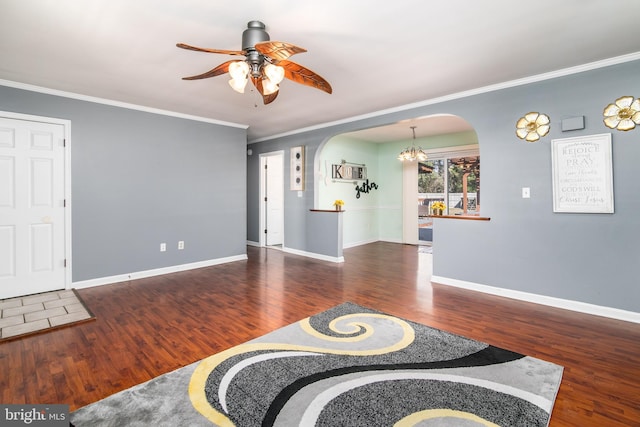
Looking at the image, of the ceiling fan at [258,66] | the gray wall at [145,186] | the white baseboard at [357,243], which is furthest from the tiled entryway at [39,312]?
the white baseboard at [357,243]

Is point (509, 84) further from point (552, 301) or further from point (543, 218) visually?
point (552, 301)

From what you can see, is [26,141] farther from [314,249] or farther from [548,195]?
[548,195]

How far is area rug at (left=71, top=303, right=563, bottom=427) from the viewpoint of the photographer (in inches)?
66.2

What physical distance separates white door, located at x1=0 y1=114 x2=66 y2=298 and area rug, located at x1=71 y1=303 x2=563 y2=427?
300 cm

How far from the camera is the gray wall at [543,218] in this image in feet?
9.91

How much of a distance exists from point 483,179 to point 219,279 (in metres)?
3.81

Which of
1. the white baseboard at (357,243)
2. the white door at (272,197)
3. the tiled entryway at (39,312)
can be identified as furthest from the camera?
the white baseboard at (357,243)

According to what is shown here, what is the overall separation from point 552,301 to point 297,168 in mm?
4485

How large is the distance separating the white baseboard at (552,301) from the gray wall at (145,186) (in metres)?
3.82

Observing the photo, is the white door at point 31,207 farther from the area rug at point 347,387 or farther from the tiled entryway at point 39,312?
the area rug at point 347,387

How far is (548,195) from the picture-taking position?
3.42 m

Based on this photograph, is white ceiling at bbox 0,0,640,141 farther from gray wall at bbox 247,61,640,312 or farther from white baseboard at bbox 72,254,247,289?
white baseboard at bbox 72,254,247,289

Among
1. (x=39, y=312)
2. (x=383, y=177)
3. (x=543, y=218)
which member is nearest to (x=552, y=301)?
(x=543, y=218)

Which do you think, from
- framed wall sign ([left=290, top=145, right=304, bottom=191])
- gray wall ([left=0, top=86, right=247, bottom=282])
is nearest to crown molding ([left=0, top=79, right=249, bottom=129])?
gray wall ([left=0, top=86, right=247, bottom=282])
